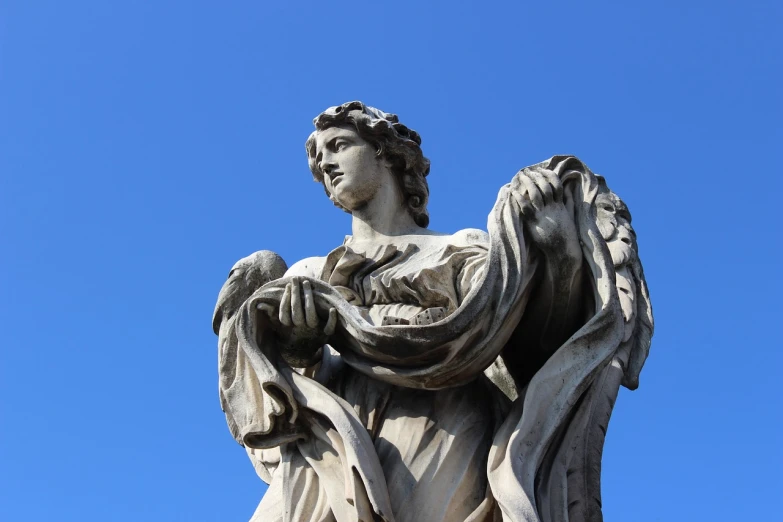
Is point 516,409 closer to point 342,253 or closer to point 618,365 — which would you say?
point 618,365

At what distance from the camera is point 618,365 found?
8.05m

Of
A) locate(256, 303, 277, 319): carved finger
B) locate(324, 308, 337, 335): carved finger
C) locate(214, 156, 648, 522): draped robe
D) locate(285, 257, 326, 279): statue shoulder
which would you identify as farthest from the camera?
locate(285, 257, 326, 279): statue shoulder

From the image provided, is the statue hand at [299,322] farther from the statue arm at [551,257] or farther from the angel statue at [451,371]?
the statue arm at [551,257]

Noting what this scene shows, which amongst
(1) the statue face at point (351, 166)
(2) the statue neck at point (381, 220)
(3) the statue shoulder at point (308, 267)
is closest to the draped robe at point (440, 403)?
(3) the statue shoulder at point (308, 267)

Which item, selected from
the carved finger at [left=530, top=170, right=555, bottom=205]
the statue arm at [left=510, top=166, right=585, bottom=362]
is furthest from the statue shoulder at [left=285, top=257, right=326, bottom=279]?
the carved finger at [left=530, top=170, right=555, bottom=205]

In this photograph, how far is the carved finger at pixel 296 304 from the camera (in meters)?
7.70

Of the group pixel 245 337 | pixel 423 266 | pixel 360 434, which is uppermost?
pixel 423 266

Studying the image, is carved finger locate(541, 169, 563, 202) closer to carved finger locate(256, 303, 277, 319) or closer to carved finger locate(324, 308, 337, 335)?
carved finger locate(324, 308, 337, 335)

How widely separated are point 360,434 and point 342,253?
Result: 1.45m

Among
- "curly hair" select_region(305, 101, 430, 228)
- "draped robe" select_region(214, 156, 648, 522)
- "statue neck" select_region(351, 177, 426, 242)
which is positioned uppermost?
"curly hair" select_region(305, 101, 430, 228)

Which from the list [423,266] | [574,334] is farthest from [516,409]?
[423,266]

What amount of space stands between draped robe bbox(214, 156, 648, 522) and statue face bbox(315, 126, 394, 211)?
42.4 inches

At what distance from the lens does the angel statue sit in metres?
7.42

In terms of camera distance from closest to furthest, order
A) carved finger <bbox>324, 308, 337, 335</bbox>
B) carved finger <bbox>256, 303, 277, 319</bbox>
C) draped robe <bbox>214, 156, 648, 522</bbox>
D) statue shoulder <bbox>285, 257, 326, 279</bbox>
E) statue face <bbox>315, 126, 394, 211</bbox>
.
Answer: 1. draped robe <bbox>214, 156, 648, 522</bbox>
2. carved finger <bbox>324, 308, 337, 335</bbox>
3. carved finger <bbox>256, 303, 277, 319</bbox>
4. statue shoulder <bbox>285, 257, 326, 279</bbox>
5. statue face <bbox>315, 126, 394, 211</bbox>
